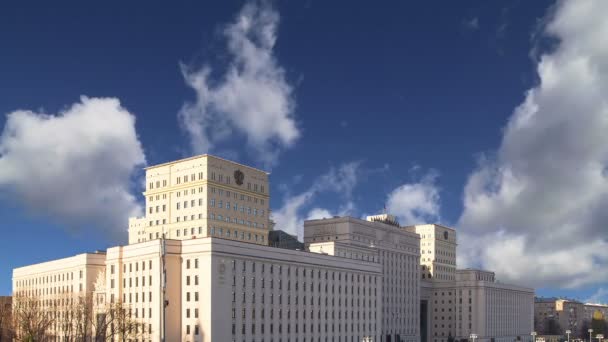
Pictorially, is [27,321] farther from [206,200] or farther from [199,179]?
[199,179]

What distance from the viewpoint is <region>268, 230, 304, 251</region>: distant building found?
18712 centimetres

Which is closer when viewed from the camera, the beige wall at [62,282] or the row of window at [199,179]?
the row of window at [199,179]

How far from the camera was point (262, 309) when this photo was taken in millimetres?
139250

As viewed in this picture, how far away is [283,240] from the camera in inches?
7456

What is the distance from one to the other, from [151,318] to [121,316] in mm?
5720

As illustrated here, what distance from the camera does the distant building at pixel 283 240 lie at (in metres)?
187

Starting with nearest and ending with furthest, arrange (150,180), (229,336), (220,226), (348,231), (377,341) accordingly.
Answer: (229,336) → (220,226) → (150,180) → (377,341) → (348,231)

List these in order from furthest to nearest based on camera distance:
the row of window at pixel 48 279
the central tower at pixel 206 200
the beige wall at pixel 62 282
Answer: the row of window at pixel 48 279, the beige wall at pixel 62 282, the central tower at pixel 206 200

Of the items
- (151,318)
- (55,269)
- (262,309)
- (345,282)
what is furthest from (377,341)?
(55,269)

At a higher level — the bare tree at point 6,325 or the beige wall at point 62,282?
the beige wall at point 62,282

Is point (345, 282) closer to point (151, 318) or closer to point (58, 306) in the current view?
point (151, 318)

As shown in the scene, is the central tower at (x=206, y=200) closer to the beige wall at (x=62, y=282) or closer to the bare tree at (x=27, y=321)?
the beige wall at (x=62, y=282)


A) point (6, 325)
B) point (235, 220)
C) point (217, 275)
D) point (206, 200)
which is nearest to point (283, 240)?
point (235, 220)

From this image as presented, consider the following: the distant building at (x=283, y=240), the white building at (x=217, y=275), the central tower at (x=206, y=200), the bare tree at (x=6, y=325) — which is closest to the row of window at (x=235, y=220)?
the central tower at (x=206, y=200)
